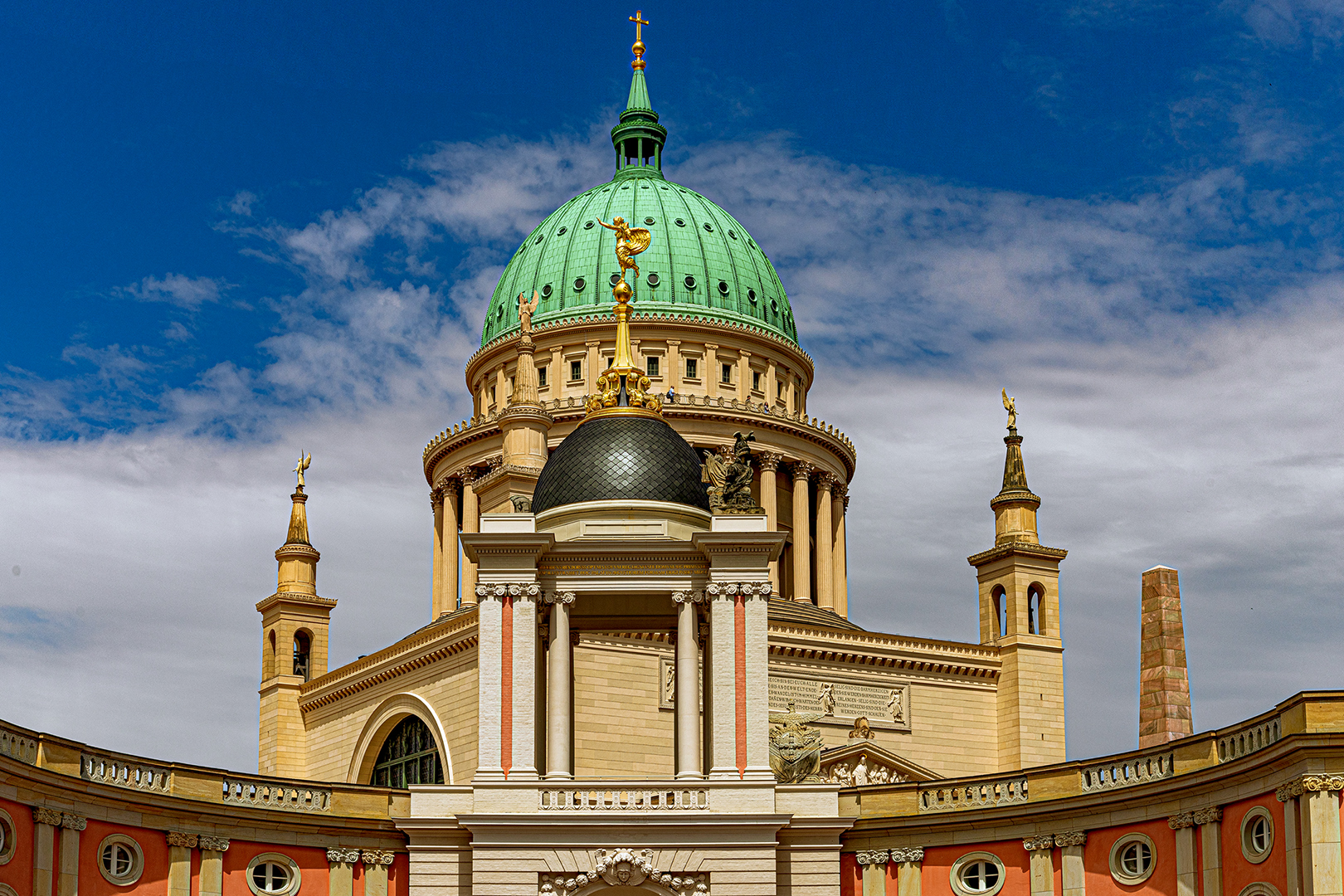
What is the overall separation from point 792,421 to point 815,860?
61389 millimetres

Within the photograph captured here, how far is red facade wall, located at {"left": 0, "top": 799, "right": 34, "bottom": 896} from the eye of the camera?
5019 cm

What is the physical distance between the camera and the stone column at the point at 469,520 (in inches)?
4365

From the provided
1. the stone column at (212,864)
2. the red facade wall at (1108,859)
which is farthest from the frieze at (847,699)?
the stone column at (212,864)

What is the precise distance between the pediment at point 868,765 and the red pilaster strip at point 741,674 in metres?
35.3

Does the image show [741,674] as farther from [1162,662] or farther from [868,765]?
[868,765]

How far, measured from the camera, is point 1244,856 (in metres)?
51.6

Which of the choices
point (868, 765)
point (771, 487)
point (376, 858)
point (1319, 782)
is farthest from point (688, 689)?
point (771, 487)

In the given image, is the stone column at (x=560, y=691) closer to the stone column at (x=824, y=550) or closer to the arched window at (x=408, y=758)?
the arched window at (x=408, y=758)

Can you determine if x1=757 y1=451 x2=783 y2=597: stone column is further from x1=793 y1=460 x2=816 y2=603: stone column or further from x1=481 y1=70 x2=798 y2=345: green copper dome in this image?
x1=481 y1=70 x2=798 y2=345: green copper dome

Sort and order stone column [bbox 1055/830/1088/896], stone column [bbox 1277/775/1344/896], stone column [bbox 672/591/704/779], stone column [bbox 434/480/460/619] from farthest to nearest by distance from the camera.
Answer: stone column [bbox 434/480/460/619]
stone column [bbox 672/591/704/779]
stone column [bbox 1055/830/1088/896]
stone column [bbox 1277/775/1344/896]

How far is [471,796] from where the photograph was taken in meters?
55.9

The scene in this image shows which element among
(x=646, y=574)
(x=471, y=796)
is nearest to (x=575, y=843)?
(x=471, y=796)

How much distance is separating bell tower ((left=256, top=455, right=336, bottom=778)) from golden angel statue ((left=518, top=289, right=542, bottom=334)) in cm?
1548

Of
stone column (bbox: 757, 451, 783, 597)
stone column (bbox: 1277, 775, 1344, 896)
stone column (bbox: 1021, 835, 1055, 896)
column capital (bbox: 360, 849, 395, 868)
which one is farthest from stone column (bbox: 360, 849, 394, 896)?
stone column (bbox: 757, 451, 783, 597)
